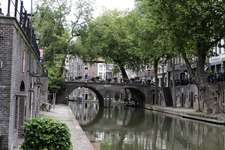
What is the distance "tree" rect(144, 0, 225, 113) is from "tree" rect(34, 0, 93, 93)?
14.7 m

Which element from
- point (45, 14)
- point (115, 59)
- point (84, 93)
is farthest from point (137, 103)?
point (84, 93)

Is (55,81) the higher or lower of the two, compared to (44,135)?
higher

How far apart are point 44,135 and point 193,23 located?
734 inches

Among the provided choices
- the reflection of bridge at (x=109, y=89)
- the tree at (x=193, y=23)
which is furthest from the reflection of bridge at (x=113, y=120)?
the reflection of bridge at (x=109, y=89)

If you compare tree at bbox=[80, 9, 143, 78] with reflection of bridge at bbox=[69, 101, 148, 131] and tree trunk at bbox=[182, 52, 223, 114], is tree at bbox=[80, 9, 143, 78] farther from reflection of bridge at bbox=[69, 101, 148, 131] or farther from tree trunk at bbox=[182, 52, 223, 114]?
tree trunk at bbox=[182, 52, 223, 114]

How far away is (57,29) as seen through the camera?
119 feet

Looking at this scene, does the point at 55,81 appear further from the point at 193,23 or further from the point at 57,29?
the point at 193,23

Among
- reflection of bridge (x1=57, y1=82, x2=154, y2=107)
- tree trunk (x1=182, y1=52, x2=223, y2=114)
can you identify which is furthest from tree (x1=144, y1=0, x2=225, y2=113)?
reflection of bridge (x1=57, y1=82, x2=154, y2=107)

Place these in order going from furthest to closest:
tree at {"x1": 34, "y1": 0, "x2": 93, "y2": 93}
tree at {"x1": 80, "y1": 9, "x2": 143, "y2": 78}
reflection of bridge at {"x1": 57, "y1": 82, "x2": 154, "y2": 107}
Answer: reflection of bridge at {"x1": 57, "y1": 82, "x2": 154, "y2": 107}
tree at {"x1": 80, "y1": 9, "x2": 143, "y2": 78}
tree at {"x1": 34, "y1": 0, "x2": 93, "y2": 93}

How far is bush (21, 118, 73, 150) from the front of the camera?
20.9 feet

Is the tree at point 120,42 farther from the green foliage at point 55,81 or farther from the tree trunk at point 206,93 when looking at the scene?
the tree trunk at point 206,93

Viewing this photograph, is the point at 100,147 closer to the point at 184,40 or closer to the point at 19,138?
the point at 19,138

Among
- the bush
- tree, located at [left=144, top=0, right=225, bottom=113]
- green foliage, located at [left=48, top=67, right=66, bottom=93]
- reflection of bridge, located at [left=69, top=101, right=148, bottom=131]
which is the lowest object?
reflection of bridge, located at [left=69, top=101, right=148, bottom=131]

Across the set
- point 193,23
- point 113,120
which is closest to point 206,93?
point 193,23
